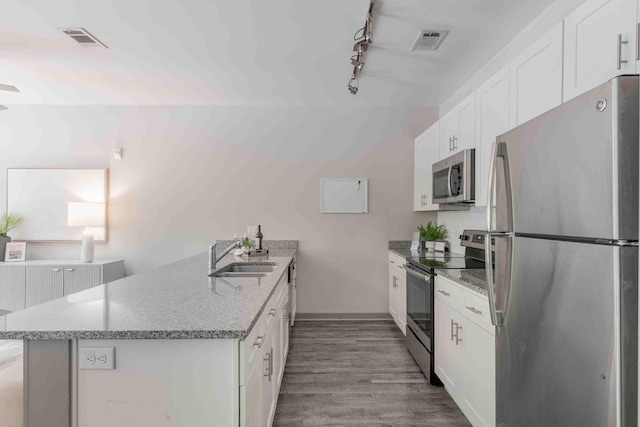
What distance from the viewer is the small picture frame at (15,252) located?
13.8ft

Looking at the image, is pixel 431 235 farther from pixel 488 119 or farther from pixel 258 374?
pixel 258 374

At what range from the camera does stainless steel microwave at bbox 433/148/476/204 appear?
2707 millimetres

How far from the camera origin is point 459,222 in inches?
149

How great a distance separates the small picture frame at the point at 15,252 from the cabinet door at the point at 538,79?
5.17 meters

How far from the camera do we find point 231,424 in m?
1.21

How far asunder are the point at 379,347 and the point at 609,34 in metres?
2.95

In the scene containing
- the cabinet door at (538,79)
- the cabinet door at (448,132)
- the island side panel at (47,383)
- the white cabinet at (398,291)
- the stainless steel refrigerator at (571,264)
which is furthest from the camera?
the white cabinet at (398,291)

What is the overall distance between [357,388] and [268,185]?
2600 mm

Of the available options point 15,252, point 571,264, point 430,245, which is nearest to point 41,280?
point 15,252

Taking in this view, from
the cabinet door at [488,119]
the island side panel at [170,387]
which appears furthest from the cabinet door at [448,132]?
the island side panel at [170,387]

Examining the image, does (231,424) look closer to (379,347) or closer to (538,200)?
(538,200)

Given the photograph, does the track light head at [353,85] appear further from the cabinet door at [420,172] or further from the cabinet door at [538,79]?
the cabinet door at [538,79]

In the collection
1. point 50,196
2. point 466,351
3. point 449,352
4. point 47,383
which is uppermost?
point 50,196

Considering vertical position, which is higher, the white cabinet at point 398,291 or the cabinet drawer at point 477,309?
the cabinet drawer at point 477,309
